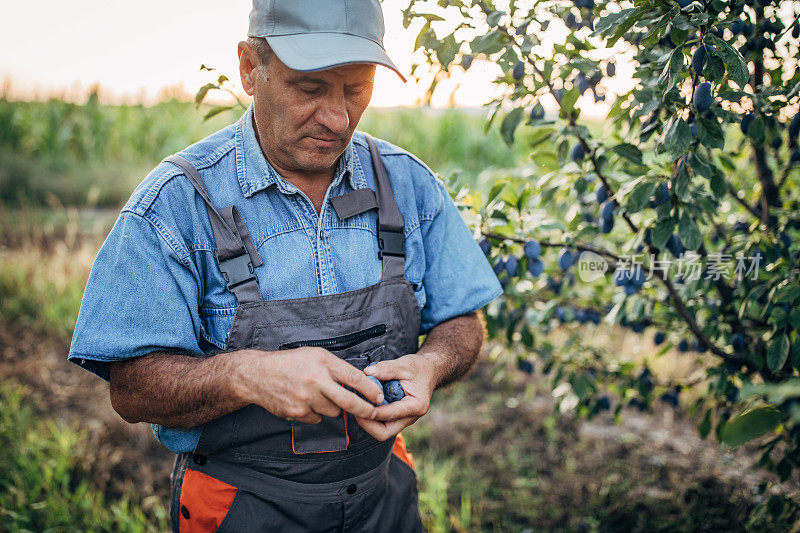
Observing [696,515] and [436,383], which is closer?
[436,383]

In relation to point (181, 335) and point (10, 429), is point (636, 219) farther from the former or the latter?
point (10, 429)

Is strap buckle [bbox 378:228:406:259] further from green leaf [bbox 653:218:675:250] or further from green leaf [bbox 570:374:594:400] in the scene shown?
green leaf [bbox 570:374:594:400]

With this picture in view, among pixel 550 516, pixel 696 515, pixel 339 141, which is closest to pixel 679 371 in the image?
pixel 696 515

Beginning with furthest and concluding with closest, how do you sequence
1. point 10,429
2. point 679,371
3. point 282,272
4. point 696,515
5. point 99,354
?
Result: 1. point 679,371
2. point 10,429
3. point 696,515
4. point 282,272
5. point 99,354

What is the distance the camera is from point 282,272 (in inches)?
48.6

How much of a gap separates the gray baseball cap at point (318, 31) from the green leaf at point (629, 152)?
0.67 m

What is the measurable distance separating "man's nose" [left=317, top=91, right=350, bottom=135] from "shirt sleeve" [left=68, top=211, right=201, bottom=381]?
1.33ft

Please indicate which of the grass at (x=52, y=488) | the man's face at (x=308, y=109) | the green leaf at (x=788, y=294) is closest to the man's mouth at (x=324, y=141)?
the man's face at (x=308, y=109)

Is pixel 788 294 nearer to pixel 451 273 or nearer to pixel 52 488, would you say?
pixel 451 273

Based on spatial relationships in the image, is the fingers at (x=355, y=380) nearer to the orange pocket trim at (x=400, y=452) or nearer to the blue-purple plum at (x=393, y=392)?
the blue-purple plum at (x=393, y=392)

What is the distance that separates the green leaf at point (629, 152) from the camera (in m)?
1.52

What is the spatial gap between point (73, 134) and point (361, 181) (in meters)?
7.90

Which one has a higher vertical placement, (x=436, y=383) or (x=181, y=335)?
(x=181, y=335)

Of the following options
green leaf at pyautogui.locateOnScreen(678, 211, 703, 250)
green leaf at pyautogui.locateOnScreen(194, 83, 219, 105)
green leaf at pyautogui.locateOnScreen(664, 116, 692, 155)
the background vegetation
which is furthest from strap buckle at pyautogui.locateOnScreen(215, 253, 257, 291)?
green leaf at pyautogui.locateOnScreen(678, 211, 703, 250)
